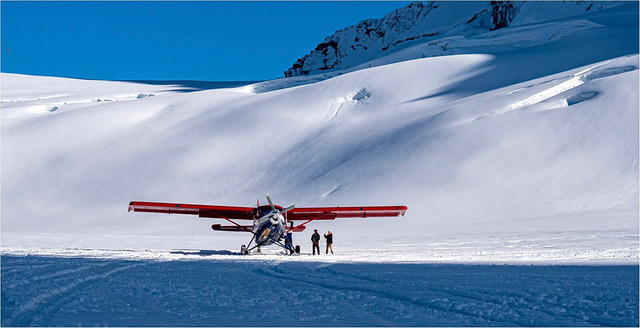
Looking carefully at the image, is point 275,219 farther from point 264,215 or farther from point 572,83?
point 572,83

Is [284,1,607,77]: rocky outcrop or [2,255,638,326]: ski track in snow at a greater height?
[284,1,607,77]: rocky outcrop

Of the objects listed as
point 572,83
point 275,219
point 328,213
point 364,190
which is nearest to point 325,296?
point 275,219

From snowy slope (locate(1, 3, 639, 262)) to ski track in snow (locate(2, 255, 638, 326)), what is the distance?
3.82 m

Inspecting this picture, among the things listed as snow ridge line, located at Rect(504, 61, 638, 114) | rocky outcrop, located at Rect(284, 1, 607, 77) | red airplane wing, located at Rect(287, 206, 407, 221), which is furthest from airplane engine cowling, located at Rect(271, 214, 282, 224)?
rocky outcrop, located at Rect(284, 1, 607, 77)

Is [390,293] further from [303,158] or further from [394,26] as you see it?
[394,26]

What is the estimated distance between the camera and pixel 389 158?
107ft

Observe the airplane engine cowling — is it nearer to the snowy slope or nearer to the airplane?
the airplane

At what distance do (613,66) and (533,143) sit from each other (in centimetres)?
1048

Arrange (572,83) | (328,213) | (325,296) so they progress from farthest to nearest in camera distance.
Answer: (572,83)
(328,213)
(325,296)

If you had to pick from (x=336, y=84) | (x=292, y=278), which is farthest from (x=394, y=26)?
(x=292, y=278)

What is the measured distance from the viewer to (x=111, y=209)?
115 feet

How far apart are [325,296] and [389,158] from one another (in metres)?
24.1

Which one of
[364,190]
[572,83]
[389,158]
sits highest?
[572,83]

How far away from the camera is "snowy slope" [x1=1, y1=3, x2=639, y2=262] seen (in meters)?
23.1
